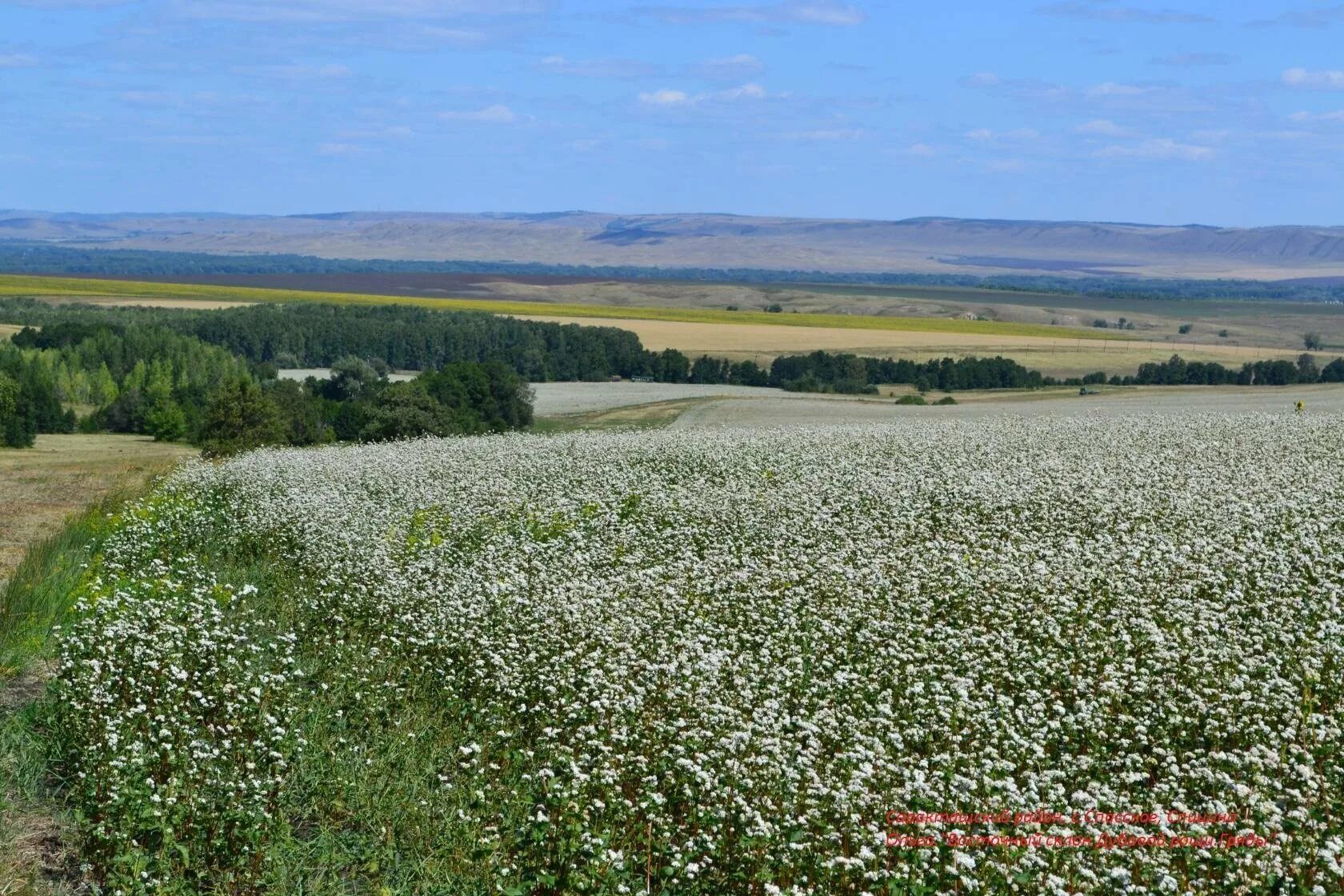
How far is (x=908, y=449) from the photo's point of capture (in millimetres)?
21797

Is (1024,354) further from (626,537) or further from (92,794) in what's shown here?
(92,794)

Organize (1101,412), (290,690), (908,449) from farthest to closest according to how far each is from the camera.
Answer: (1101,412) < (908,449) < (290,690)

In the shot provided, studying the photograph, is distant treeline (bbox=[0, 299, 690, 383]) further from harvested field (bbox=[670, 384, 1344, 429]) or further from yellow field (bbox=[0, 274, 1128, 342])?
harvested field (bbox=[670, 384, 1344, 429])

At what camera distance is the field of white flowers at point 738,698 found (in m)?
7.40

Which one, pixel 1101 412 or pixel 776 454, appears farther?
pixel 1101 412

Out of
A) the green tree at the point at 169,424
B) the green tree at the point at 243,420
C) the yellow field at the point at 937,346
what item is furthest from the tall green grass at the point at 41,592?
the yellow field at the point at 937,346

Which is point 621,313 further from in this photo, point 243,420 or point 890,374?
point 243,420

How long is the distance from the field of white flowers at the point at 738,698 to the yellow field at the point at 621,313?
111039 mm

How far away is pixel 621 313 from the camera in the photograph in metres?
165

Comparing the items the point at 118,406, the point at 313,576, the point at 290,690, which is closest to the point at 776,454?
the point at 313,576

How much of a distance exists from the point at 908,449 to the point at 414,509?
7.93 metres

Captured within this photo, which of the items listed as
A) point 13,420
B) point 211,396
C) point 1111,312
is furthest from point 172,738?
point 1111,312

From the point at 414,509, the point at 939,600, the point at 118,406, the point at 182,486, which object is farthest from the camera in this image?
the point at 118,406

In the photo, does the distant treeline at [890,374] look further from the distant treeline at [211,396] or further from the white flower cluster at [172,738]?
the white flower cluster at [172,738]
